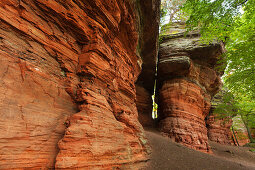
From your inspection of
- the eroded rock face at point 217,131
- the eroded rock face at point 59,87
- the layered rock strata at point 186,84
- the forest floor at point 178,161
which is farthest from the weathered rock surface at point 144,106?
the eroded rock face at point 59,87

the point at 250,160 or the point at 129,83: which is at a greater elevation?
the point at 129,83

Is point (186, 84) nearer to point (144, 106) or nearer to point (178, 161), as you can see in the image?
point (144, 106)

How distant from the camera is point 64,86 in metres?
3.84

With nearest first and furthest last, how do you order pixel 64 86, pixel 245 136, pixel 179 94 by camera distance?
1. pixel 64 86
2. pixel 179 94
3. pixel 245 136

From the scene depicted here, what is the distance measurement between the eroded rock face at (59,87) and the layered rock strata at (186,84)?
7.44 meters

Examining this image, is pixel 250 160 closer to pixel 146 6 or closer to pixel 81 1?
pixel 146 6

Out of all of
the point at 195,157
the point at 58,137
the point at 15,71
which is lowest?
the point at 195,157

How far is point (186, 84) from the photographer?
12922 mm

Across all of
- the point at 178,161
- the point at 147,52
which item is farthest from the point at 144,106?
the point at 178,161

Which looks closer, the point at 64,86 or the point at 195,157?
the point at 64,86

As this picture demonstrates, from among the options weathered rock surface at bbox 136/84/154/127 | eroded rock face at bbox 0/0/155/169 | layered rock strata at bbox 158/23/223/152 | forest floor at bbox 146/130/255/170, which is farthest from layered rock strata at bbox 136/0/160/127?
forest floor at bbox 146/130/255/170

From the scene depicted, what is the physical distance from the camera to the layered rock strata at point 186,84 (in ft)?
36.9

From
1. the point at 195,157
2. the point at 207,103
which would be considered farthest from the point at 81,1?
the point at 207,103

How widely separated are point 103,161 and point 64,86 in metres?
2.61
